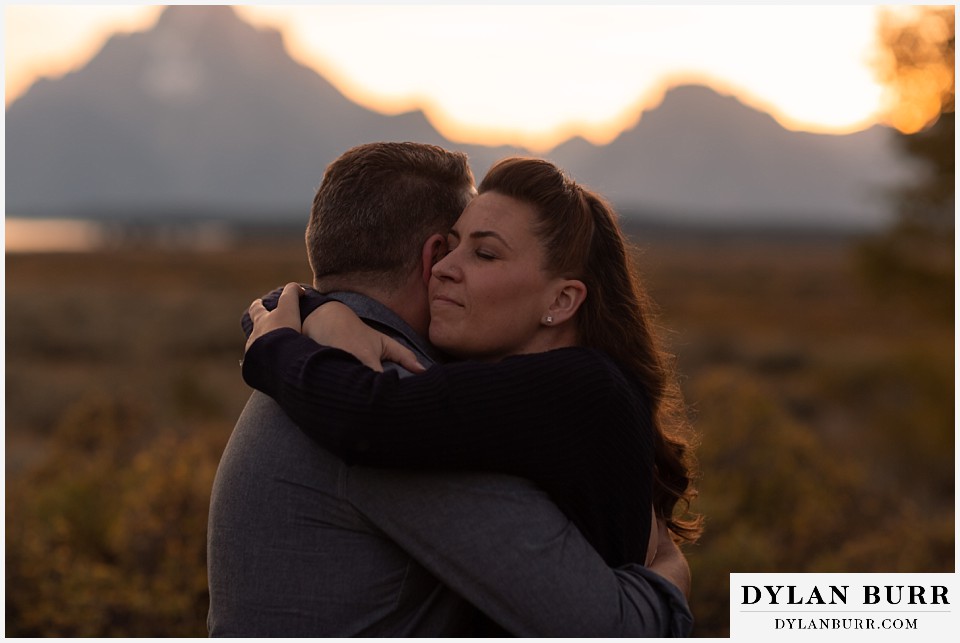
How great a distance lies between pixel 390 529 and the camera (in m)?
2.08

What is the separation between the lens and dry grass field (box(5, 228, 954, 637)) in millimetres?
6297

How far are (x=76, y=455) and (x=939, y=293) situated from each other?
9.78 metres

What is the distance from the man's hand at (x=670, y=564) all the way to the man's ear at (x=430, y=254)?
851mm

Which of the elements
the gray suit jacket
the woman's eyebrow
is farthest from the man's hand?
the woman's eyebrow

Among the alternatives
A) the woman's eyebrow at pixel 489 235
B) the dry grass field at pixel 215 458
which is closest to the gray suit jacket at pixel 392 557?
the woman's eyebrow at pixel 489 235

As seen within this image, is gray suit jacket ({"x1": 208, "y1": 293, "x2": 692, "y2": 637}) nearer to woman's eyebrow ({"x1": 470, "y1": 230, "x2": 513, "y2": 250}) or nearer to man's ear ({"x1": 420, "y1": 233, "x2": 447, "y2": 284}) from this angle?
man's ear ({"x1": 420, "y1": 233, "x2": 447, "y2": 284})

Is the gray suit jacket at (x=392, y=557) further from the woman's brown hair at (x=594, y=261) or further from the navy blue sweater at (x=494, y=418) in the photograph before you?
the woman's brown hair at (x=594, y=261)

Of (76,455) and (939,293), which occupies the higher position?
(939,293)

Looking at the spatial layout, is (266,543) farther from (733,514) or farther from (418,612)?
(733,514)

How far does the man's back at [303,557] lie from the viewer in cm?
215

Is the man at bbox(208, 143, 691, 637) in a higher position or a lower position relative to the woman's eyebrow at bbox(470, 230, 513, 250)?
lower

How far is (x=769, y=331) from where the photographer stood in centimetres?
3800

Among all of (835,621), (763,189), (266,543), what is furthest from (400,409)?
(763,189)

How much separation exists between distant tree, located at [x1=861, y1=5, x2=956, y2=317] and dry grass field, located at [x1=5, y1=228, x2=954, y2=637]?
466mm
